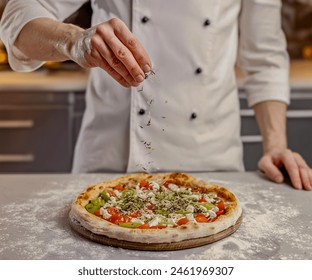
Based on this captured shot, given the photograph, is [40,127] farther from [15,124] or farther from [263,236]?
[263,236]

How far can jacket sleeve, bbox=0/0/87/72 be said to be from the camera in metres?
1.51

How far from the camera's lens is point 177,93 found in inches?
66.9

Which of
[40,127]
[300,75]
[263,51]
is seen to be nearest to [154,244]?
[263,51]

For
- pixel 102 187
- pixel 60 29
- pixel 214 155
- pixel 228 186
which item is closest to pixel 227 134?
pixel 214 155

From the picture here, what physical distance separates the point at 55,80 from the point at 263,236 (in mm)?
1692

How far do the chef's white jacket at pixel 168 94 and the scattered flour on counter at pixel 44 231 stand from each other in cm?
30

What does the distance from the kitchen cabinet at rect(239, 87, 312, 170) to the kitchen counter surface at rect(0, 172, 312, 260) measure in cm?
105

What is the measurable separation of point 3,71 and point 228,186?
172cm

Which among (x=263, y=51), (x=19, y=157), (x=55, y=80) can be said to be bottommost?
(x=19, y=157)

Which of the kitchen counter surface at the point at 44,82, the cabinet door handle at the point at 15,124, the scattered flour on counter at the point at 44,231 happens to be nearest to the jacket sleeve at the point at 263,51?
the scattered flour on counter at the point at 44,231

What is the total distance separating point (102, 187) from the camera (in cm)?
140

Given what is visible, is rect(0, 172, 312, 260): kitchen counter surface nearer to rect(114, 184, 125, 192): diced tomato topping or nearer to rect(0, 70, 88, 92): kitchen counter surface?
rect(114, 184, 125, 192): diced tomato topping

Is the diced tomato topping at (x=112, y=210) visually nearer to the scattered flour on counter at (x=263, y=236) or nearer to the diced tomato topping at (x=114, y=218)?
the diced tomato topping at (x=114, y=218)
